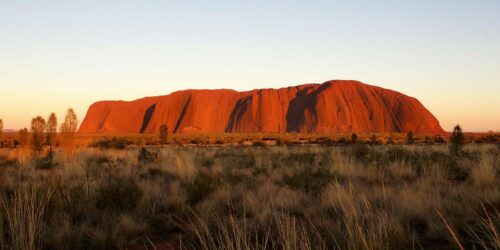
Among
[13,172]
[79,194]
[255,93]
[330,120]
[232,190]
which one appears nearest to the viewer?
[79,194]

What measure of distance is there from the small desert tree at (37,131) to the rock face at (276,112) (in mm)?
75923

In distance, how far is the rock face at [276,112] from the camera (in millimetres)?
93938

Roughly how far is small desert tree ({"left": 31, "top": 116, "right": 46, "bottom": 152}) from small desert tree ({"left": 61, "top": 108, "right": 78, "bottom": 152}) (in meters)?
1.28

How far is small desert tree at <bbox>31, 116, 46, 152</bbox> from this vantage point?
17312mm

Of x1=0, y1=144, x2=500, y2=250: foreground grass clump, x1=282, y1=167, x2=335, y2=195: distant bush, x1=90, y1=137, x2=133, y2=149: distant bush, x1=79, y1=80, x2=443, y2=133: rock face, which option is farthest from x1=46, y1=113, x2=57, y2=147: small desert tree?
x1=79, y1=80, x2=443, y2=133: rock face

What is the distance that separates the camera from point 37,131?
1777 centimetres

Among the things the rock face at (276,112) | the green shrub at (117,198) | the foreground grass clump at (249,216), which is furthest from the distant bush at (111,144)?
the rock face at (276,112)

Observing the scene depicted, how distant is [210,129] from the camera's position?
10362 cm

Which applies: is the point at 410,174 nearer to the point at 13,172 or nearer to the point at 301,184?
the point at 301,184

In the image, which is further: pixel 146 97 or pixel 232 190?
pixel 146 97

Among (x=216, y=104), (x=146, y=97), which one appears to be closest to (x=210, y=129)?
(x=216, y=104)

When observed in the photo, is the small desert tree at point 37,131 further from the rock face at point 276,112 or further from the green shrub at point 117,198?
the rock face at point 276,112

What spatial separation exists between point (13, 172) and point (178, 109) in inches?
3912

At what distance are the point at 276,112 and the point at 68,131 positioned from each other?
3430 inches
